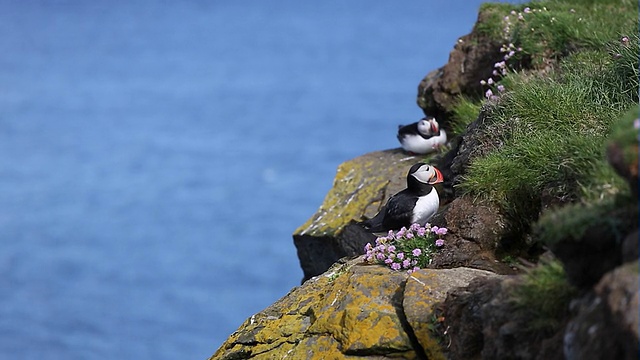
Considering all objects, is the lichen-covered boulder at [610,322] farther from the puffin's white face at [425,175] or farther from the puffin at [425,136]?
the puffin at [425,136]

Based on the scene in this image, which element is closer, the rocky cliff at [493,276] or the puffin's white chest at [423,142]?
the rocky cliff at [493,276]

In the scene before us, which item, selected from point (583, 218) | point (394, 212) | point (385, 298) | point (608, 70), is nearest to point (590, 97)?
point (608, 70)

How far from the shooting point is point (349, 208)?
8.88 meters

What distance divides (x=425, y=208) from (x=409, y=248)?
2.40 ft

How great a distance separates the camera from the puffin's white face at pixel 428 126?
925 cm

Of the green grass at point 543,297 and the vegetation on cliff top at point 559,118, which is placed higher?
the vegetation on cliff top at point 559,118

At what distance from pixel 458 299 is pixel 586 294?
108 centimetres

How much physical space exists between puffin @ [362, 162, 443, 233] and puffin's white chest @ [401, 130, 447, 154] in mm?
2154

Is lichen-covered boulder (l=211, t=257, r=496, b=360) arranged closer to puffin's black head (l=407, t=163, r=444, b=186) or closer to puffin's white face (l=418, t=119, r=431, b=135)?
puffin's black head (l=407, t=163, r=444, b=186)

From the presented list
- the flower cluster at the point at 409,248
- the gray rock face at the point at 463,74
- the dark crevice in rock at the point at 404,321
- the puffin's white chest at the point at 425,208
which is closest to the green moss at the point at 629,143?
the dark crevice in rock at the point at 404,321

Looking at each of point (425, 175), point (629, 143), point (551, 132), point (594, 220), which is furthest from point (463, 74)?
point (629, 143)

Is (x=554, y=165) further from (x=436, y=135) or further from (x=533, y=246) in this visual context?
(x=436, y=135)

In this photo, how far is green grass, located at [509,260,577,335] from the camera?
4168mm

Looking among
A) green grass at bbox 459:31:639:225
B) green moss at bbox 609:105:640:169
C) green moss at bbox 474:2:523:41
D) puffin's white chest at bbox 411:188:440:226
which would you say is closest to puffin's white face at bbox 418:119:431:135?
green moss at bbox 474:2:523:41
